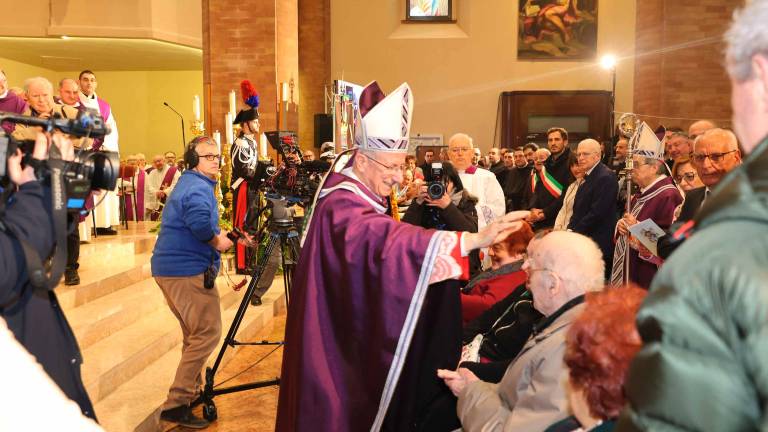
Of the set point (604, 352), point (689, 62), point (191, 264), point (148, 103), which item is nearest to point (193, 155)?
point (191, 264)

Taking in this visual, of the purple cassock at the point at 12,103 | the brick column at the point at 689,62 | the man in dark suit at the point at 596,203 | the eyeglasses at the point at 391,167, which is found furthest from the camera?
the brick column at the point at 689,62

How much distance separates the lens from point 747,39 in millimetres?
1093

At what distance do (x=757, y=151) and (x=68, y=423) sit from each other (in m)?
1.10

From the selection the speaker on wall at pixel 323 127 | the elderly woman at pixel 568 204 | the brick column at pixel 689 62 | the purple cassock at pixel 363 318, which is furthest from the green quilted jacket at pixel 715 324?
the speaker on wall at pixel 323 127

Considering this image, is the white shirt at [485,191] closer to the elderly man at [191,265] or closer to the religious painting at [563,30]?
the elderly man at [191,265]

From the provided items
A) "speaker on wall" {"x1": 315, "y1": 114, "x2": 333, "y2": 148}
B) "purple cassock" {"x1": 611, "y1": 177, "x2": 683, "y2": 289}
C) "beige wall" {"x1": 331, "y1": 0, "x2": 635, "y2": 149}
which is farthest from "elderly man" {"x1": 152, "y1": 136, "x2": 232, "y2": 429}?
"beige wall" {"x1": 331, "y1": 0, "x2": 635, "y2": 149}

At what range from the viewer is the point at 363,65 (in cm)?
1766

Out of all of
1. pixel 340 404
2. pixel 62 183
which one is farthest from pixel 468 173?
pixel 62 183

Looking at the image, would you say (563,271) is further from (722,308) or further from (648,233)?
(648,233)

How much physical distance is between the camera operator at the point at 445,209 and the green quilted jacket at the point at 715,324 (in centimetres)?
294

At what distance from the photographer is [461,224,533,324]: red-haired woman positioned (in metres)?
4.08

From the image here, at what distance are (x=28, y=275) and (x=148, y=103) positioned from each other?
18748 mm

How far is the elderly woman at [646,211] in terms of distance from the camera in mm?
5273

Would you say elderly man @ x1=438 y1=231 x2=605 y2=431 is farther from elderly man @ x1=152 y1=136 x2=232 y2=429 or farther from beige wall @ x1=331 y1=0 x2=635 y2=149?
beige wall @ x1=331 y1=0 x2=635 y2=149
